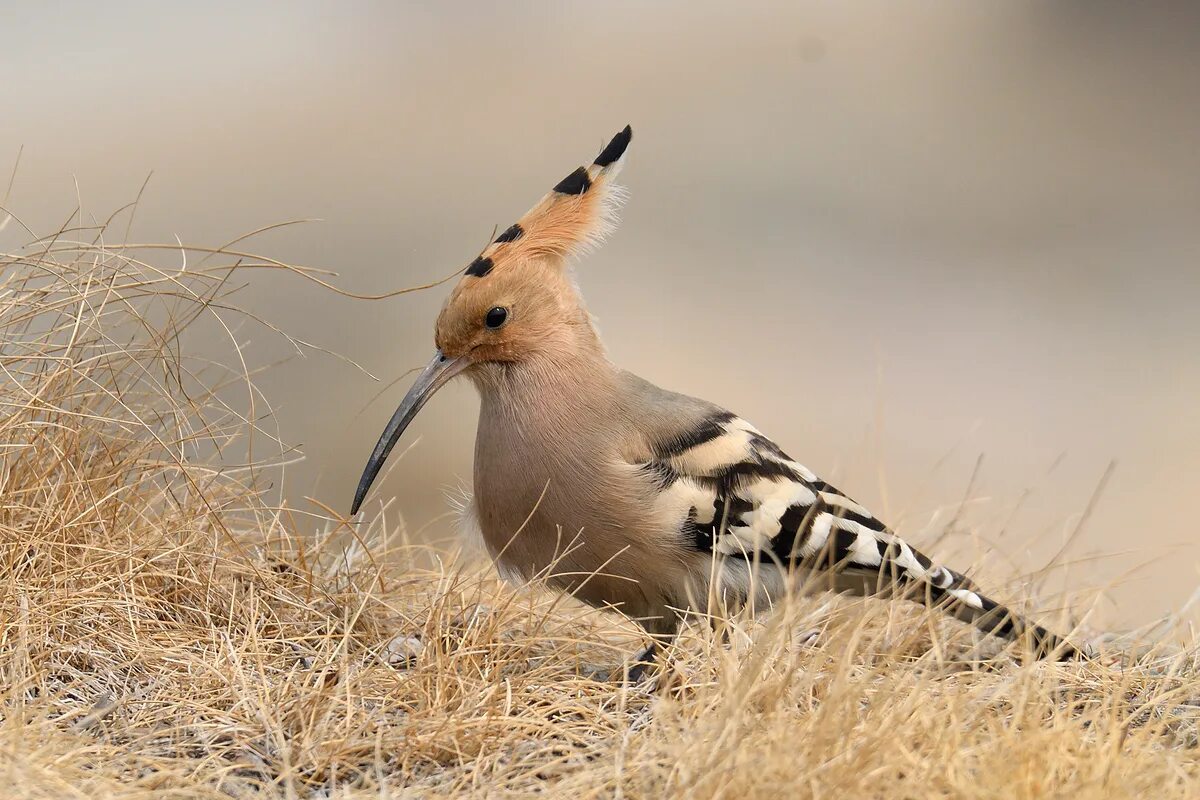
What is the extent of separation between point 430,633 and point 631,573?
35cm

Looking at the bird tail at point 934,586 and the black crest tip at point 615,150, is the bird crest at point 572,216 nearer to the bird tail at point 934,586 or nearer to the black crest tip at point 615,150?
the black crest tip at point 615,150

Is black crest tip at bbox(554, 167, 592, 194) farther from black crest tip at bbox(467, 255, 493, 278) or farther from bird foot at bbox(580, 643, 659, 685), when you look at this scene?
bird foot at bbox(580, 643, 659, 685)

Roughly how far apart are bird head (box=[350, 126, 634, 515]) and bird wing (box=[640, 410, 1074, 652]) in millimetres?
320

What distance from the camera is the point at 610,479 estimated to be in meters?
2.06

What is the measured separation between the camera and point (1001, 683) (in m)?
1.69

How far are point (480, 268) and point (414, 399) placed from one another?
0.93 feet

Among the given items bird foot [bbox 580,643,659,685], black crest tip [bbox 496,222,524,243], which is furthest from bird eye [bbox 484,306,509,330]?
bird foot [bbox 580,643,659,685]

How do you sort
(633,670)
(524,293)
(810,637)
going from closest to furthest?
1. (633,670)
2. (810,637)
3. (524,293)

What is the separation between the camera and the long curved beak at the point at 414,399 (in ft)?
7.38

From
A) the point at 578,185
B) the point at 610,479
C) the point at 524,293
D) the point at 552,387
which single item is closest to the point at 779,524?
the point at 610,479

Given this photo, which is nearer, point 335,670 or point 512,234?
point 335,670

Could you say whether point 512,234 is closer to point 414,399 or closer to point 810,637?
point 414,399

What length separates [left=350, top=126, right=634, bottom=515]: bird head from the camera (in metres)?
2.20

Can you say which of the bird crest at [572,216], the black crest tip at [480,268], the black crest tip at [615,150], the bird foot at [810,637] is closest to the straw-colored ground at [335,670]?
the bird foot at [810,637]
